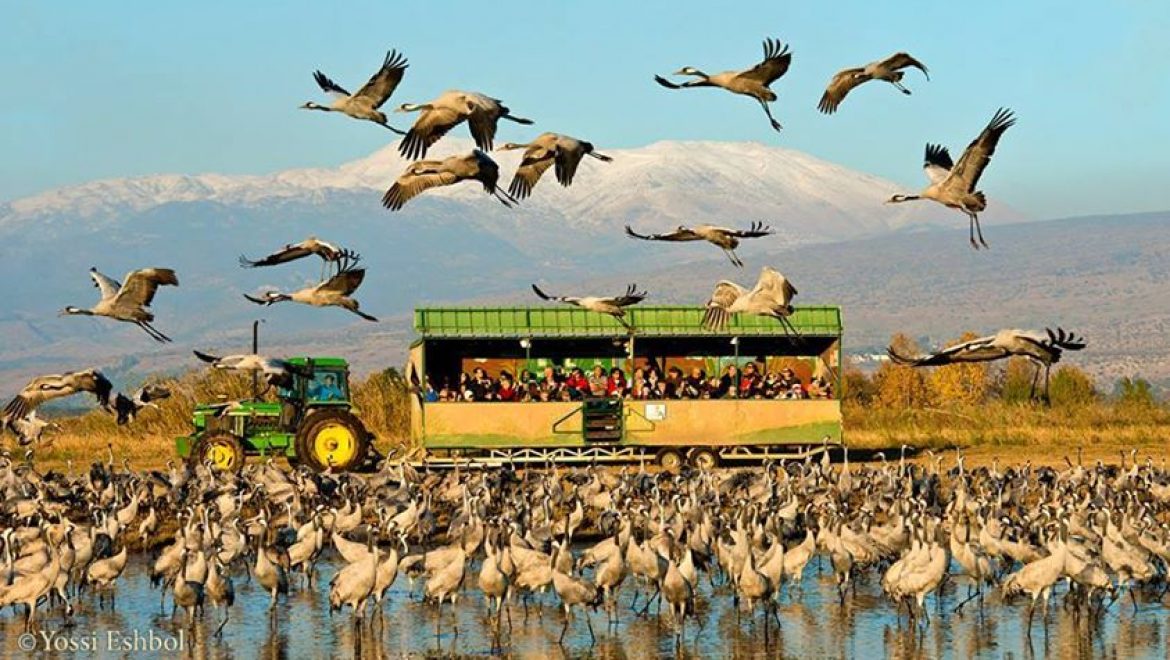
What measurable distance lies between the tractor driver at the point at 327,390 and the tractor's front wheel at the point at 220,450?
1616mm

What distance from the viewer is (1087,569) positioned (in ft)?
65.0

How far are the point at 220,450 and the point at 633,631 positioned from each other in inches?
683

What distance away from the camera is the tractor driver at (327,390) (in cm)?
3703

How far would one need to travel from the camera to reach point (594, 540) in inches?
1072

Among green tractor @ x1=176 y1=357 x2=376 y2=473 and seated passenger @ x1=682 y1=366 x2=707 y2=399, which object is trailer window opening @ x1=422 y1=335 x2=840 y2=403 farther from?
green tractor @ x1=176 y1=357 x2=376 y2=473

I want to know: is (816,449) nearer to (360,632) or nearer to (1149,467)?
(1149,467)

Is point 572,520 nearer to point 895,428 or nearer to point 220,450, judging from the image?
point 220,450

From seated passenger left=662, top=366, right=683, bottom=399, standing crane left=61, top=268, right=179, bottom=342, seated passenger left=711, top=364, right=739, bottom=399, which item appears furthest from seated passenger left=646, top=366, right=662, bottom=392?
standing crane left=61, top=268, right=179, bottom=342

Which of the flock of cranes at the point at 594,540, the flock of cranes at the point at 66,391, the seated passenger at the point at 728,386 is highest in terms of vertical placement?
the seated passenger at the point at 728,386

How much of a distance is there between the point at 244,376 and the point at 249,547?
24.2m

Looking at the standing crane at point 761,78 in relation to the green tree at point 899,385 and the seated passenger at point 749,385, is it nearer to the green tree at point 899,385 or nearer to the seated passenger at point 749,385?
the seated passenger at point 749,385

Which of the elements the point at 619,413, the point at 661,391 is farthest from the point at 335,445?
the point at 661,391

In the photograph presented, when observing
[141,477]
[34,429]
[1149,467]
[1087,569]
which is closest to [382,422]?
[34,429]

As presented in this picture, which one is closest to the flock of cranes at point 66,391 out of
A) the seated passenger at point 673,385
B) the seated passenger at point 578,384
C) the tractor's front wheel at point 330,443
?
the tractor's front wheel at point 330,443
